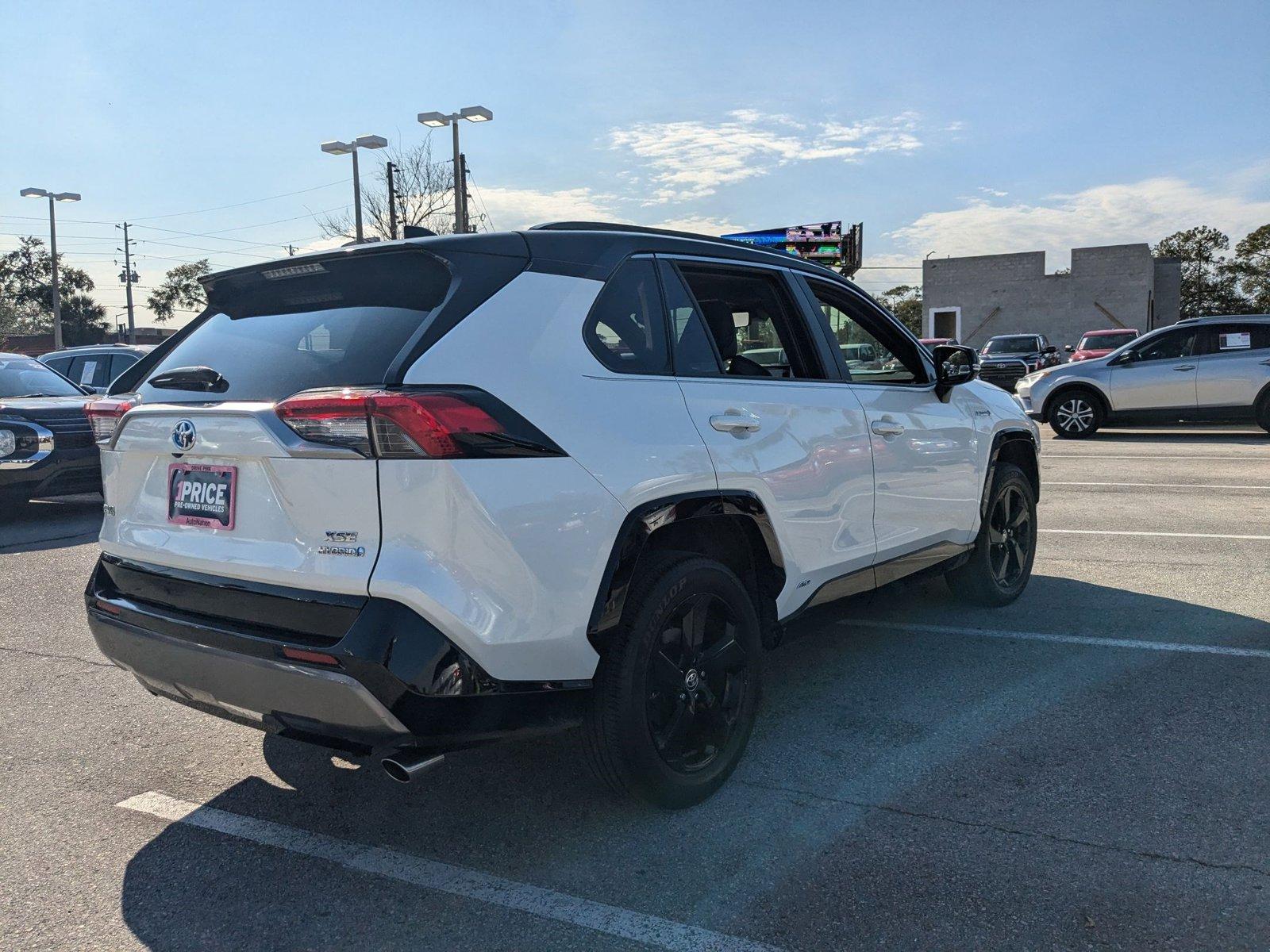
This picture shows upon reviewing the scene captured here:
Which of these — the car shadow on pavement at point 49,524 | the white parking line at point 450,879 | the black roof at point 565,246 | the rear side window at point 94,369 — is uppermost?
the rear side window at point 94,369

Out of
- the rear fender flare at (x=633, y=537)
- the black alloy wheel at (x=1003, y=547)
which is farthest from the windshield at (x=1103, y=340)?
the rear fender flare at (x=633, y=537)

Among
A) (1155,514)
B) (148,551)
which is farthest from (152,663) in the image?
(1155,514)

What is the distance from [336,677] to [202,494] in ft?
2.47

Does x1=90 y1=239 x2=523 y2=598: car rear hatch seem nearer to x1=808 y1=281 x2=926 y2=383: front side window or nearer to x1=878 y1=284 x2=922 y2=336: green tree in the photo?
x1=808 y1=281 x2=926 y2=383: front side window

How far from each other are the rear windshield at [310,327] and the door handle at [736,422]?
1.00 meters

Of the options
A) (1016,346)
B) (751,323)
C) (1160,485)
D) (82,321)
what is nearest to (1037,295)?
(1016,346)

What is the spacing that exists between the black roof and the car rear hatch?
0.02 meters

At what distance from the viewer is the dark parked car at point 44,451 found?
867 cm

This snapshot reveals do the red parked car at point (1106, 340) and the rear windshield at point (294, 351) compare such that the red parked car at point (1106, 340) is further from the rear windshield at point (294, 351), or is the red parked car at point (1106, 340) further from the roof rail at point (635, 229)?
the rear windshield at point (294, 351)

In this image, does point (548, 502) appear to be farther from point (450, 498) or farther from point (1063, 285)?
point (1063, 285)

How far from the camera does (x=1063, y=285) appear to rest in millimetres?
46312

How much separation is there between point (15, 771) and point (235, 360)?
1846 mm

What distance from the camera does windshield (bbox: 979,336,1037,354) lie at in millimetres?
30547

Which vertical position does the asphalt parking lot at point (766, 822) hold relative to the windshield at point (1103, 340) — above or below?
below
